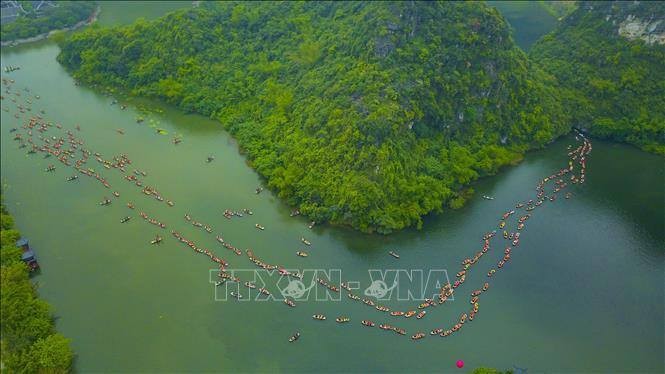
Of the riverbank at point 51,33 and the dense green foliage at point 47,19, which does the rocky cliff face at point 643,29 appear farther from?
the dense green foliage at point 47,19

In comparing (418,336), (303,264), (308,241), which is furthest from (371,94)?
(418,336)

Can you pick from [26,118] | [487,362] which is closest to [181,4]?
[26,118]

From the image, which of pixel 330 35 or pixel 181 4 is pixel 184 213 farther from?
pixel 181 4

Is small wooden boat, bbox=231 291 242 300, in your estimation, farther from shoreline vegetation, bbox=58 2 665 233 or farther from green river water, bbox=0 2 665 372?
shoreline vegetation, bbox=58 2 665 233

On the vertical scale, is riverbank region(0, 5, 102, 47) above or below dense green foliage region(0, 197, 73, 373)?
above

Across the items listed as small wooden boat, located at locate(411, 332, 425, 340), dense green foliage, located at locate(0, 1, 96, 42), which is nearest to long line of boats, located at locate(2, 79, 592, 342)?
small wooden boat, located at locate(411, 332, 425, 340)

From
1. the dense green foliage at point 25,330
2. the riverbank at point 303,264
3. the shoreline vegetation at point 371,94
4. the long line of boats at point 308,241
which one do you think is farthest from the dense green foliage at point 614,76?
the dense green foliage at point 25,330
